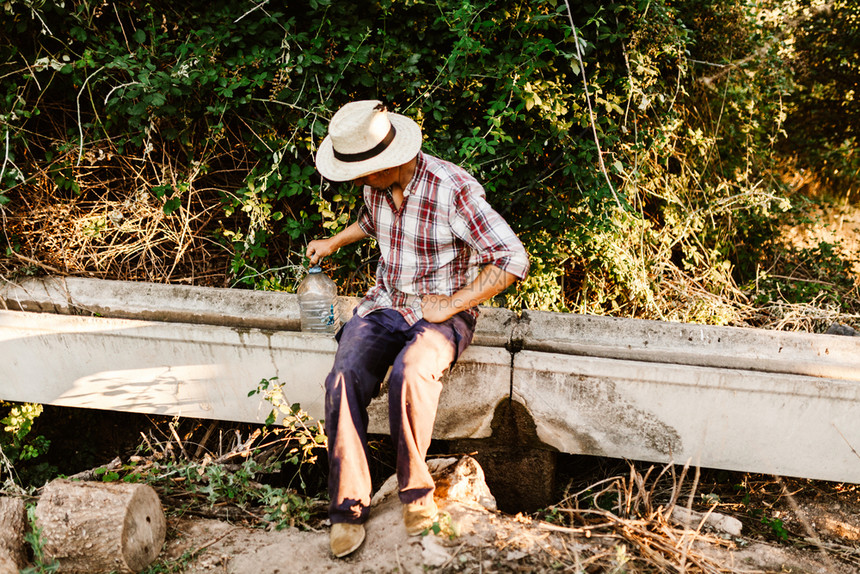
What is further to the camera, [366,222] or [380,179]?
[366,222]

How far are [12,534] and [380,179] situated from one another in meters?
2.08

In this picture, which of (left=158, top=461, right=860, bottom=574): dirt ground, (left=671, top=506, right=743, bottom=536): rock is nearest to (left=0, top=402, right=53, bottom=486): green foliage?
(left=158, top=461, right=860, bottom=574): dirt ground

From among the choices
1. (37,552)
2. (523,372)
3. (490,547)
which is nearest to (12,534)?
(37,552)

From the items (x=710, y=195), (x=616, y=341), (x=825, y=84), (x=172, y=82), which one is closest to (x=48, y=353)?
(x=172, y=82)

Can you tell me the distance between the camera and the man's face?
228cm

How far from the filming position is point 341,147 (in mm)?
2254

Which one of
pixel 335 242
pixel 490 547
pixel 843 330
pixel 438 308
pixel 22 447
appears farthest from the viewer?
pixel 22 447

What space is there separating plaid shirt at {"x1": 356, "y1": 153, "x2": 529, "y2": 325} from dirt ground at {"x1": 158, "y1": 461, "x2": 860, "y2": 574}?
83 cm

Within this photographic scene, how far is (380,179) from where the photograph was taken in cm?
230

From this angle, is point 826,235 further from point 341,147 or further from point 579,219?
point 341,147

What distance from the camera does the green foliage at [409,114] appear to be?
308 cm

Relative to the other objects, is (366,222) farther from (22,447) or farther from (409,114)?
(22,447)

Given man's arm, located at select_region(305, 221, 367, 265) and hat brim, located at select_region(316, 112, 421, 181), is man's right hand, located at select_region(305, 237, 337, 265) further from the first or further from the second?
hat brim, located at select_region(316, 112, 421, 181)

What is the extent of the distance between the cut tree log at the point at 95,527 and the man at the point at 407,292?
2.53ft
